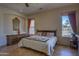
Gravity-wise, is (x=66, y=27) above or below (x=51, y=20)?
below

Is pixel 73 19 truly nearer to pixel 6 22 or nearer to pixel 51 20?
pixel 51 20

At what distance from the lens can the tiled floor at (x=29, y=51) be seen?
2166 millimetres

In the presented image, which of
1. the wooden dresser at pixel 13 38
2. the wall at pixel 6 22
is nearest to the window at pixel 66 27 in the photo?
the wooden dresser at pixel 13 38

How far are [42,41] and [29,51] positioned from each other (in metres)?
0.42

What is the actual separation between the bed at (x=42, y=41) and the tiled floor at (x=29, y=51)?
0.13 meters

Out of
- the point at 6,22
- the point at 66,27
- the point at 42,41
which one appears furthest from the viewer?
the point at 42,41

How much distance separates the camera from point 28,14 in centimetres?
236

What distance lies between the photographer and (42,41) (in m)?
2.44

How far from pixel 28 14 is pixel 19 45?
828mm

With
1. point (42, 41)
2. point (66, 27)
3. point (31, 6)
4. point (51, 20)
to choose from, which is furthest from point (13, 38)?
point (66, 27)

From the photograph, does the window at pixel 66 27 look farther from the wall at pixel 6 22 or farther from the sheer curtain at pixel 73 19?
the wall at pixel 6 22

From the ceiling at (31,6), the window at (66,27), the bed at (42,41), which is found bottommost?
the bed at (42,41)

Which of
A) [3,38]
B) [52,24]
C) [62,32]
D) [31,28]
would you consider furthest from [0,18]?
[62,32]

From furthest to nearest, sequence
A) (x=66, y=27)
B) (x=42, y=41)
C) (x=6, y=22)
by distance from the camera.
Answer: (x=42, y=41) → (x=66, y=27) → (x=6, y=22)
